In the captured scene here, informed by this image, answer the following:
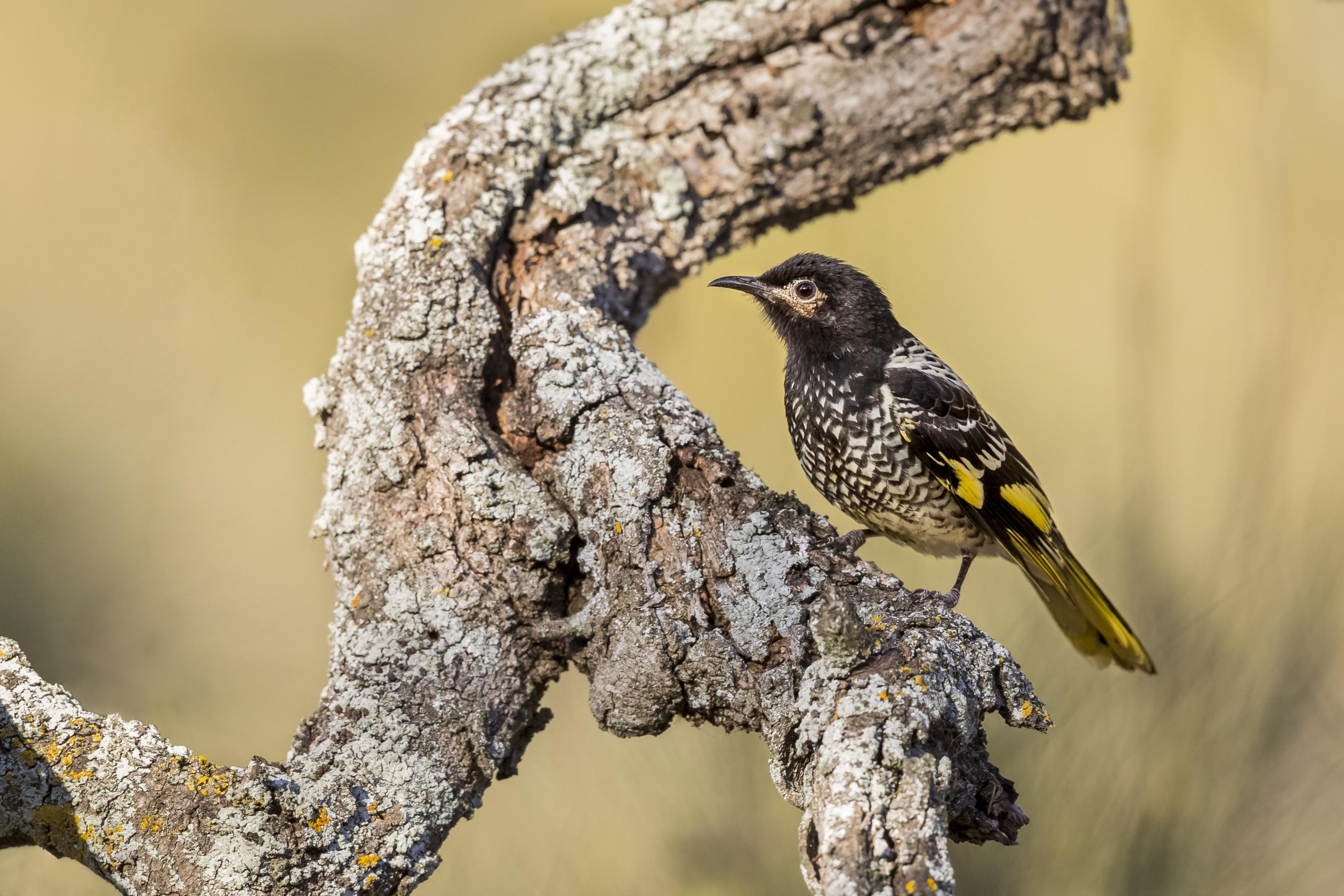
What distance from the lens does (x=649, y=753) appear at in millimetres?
3059

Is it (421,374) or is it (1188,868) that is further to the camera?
(421,374)

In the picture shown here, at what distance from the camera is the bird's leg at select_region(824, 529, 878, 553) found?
2578mm

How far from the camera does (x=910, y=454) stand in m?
3.06

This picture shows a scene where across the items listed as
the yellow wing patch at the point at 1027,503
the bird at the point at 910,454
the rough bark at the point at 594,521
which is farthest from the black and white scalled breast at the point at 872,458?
the rough bark at the point at 594,521

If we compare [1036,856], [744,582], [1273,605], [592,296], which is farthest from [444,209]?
[1273,605]

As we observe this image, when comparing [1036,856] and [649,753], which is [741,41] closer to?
[649,753]

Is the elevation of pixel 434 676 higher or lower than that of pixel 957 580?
lower

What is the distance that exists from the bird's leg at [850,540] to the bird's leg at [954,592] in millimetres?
226

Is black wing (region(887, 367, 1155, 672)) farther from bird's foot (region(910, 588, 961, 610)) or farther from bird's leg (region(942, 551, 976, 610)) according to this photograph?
bird's foot (region(910, 588, 961, 610))

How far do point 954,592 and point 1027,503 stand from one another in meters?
0.38

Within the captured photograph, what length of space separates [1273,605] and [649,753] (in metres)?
1.98

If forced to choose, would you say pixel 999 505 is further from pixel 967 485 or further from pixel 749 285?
pixel 749 285

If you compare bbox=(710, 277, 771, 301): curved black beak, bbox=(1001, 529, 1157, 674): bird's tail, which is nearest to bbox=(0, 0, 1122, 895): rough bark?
bbox=(710, 277, 771, 301): curved black beak

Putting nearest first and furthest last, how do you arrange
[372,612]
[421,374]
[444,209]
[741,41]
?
[372,612]
[421,374]
[444,209]
[741,41]
